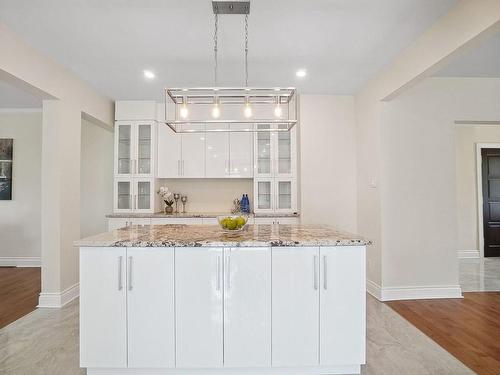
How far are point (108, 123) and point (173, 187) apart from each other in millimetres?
1354

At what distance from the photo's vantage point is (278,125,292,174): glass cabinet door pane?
A: 14.8ft

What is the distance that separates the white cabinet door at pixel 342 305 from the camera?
6.57 feet

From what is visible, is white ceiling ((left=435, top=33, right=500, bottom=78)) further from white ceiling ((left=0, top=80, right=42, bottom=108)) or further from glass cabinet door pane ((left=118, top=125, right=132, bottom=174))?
white ceiling ((left=0, top=80, right=42, bottom=108))

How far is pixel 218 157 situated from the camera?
15.1 feet

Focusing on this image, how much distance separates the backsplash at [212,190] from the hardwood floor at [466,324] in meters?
2.68

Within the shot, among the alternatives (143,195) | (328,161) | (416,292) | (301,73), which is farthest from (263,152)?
(416,292)

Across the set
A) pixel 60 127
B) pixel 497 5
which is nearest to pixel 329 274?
pixel 497 5

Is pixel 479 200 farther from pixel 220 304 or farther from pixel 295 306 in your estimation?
pixel 220 304

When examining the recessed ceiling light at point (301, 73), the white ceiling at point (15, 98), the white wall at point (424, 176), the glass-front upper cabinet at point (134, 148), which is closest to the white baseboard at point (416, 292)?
the white wall at point (424, 176)

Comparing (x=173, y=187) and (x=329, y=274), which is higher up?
(x=173, y=187)

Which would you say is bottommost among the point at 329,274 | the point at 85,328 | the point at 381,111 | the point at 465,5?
the point at 85,328

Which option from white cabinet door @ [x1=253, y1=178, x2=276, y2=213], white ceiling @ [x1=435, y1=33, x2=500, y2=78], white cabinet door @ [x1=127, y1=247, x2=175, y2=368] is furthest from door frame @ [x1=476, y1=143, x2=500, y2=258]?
white cabinet door @ [x1=127, y1=247, x2=175, y2=368]

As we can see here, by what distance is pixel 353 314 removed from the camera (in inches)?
79.1

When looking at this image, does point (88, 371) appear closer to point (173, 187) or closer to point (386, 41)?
point (173, 187)
